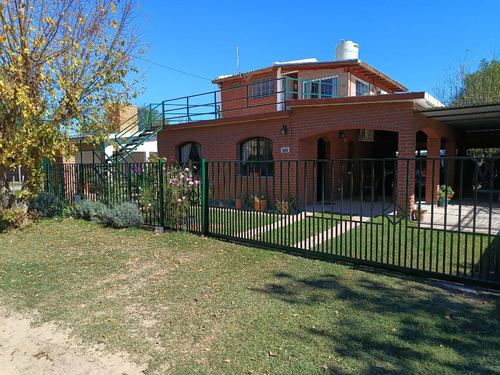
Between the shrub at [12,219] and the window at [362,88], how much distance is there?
45.9 feet

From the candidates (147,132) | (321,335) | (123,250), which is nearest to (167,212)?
(123,250)

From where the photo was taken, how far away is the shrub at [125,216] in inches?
344

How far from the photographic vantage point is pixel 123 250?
6.79 metres

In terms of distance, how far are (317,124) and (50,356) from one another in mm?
9489

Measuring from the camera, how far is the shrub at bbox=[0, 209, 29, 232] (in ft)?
27.4

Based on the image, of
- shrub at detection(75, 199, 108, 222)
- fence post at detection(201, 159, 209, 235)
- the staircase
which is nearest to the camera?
fence post at detection(201, 159, 209, 235)

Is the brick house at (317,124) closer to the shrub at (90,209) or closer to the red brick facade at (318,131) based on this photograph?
the red brick facade at (318,131)

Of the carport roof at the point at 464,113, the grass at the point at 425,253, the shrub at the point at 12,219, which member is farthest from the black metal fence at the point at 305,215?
the shrub at the point at 12,219

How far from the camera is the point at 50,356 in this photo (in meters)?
3.31

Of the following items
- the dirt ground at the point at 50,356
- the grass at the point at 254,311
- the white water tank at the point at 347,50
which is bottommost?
the dirt ground at the point at 50,356

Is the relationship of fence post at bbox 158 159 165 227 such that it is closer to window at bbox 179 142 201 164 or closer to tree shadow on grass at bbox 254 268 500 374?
tree shadow on grass at bbox 254 268 500 374

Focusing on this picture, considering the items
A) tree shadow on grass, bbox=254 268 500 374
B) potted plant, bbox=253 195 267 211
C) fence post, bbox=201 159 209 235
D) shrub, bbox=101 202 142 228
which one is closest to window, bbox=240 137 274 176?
potted plant, bbox=253 195 267 211

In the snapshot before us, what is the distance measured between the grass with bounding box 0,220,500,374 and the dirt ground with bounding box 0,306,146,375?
15 centimetres

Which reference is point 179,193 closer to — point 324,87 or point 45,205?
point 45,205
